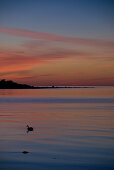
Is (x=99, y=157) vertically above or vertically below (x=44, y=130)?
below

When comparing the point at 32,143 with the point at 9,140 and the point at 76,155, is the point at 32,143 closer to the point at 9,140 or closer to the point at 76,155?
the point at 9,140

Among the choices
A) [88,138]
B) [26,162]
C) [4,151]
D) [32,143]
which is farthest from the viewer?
[88,138]

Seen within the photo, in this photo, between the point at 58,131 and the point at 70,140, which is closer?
the point at 70,140

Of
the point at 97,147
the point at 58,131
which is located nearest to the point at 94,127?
the point at 58,131

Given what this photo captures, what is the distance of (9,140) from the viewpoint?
14273 millimetres

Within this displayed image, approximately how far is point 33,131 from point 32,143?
362 centimetres

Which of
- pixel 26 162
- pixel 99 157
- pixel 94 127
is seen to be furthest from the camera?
pixel 94 127

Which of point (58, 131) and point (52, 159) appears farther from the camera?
point (58, 131)

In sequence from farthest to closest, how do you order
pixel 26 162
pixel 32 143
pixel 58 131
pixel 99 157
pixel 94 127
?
pixel 94 127, pixel 58 131, pixel 32 143, pixel 99 157, pixel 26 162

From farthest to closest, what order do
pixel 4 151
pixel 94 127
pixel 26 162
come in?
pixel 94 127
pixel 4 151
pixel 26 162

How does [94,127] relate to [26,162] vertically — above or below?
above

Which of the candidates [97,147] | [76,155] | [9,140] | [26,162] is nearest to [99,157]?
[76,155]

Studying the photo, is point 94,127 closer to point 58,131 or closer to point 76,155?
point 58,131

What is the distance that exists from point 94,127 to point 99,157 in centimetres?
755
